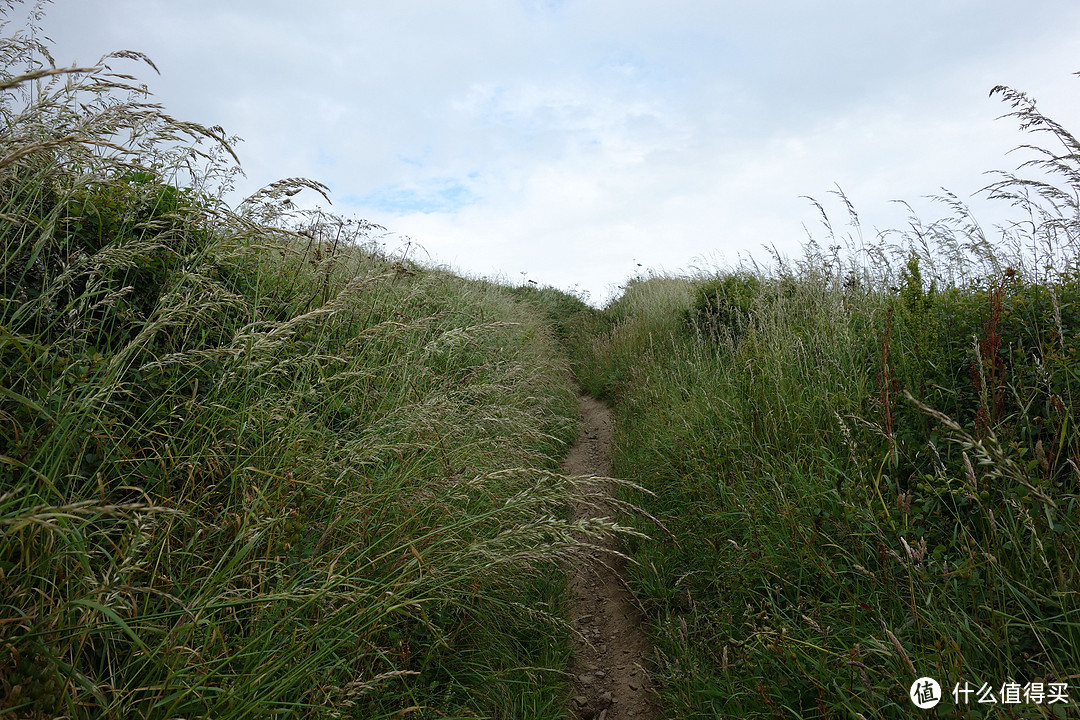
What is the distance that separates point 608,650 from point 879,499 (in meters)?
1.85

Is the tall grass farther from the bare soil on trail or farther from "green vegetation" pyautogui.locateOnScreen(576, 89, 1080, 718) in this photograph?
"green vegetation" pyautogui.locateOnScreen(576, 89, 1080, 718)

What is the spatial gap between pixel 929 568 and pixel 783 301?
3.71 m

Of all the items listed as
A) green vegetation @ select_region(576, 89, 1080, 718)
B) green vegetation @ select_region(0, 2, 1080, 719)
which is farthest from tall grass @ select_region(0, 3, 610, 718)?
green vegetation @ select_region(576, 89, 1080, 718)

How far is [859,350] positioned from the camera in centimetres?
391

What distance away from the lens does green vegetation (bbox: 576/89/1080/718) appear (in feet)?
6.28

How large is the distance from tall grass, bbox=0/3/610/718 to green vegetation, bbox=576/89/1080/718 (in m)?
1.01

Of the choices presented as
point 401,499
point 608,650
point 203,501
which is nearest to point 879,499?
point 608,650

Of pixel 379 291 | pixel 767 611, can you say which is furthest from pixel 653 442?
pixel 379 291

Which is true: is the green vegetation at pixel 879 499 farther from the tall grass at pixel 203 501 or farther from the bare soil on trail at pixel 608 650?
the tall grass at pixel 203 501

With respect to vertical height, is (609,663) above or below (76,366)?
below

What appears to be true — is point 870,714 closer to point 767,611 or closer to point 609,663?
point 767,611

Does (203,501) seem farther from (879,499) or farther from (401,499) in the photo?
(879,499)

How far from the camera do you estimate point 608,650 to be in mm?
3307

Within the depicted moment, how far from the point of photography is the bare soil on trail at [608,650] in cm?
286
